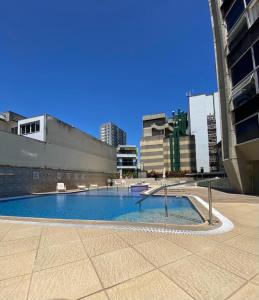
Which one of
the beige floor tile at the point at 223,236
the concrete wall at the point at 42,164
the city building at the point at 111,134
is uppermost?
the city building at the point at 111,134

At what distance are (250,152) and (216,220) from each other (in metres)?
10.5

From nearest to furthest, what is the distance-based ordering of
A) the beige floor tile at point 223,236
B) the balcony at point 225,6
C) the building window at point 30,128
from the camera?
the beige floor tile at point 223,236 < the balcony at point 225,6 < the building window at point 30,128

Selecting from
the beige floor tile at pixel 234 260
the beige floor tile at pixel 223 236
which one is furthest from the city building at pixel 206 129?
the beige floor tile at pixel 234 260

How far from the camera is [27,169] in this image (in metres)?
20.4

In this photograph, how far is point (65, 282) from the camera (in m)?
2.67

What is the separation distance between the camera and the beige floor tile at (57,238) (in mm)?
4180

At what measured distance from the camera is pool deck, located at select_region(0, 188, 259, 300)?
2.44 metres

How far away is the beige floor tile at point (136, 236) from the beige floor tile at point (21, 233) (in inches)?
79.3

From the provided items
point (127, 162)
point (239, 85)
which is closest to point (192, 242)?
point (239, 85)

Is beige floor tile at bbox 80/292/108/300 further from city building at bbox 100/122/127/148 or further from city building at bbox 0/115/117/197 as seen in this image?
city building at bbox 100/122/127/148

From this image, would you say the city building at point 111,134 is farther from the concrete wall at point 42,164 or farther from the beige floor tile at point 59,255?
the beige floor tile at point 59,255

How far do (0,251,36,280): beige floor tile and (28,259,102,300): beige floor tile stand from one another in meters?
0.29

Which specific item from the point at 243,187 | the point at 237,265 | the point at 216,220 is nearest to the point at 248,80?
the point at 243,187

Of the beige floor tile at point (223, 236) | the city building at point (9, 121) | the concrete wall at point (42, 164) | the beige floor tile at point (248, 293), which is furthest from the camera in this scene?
the city building at point (9, 121)
